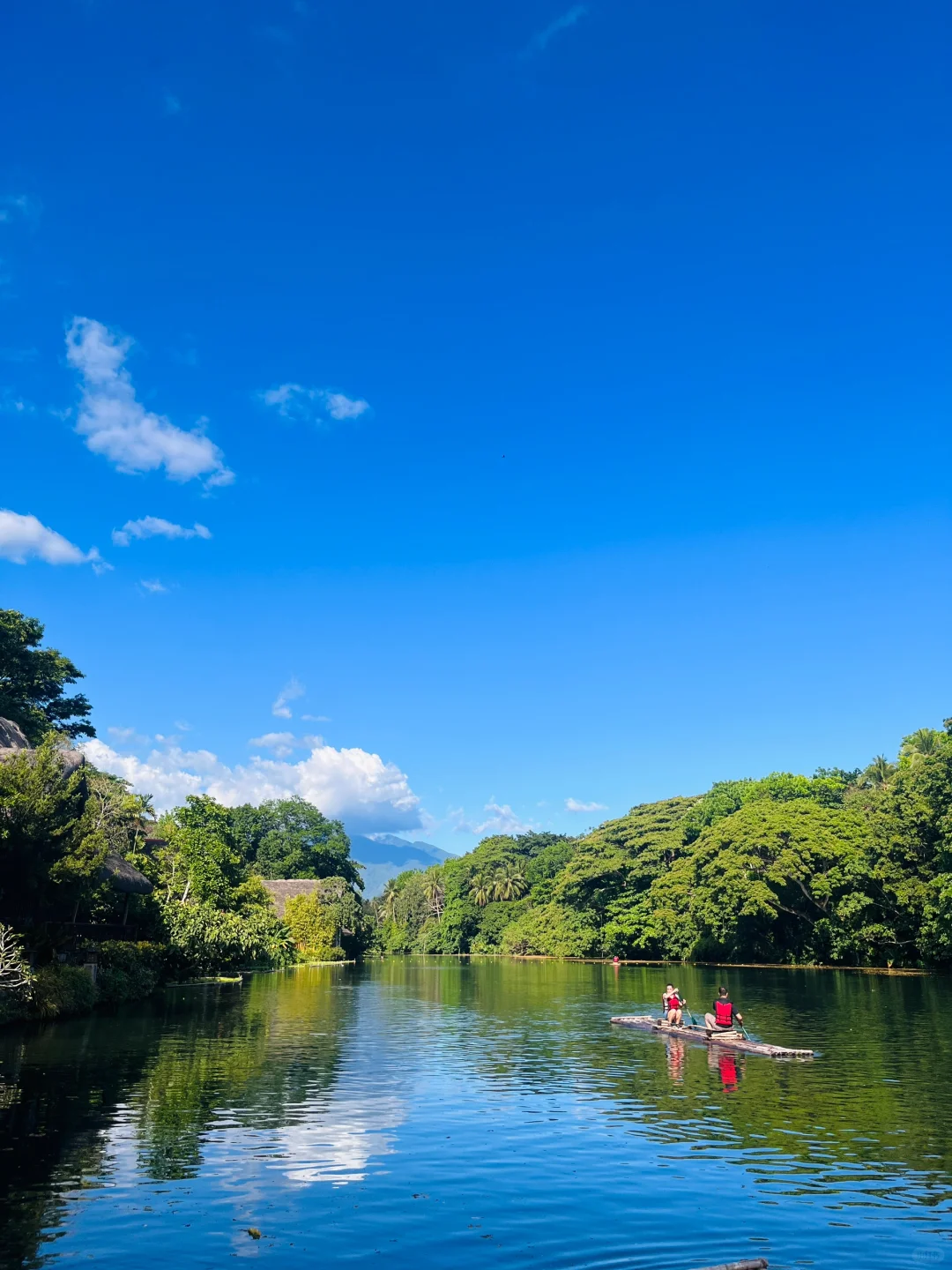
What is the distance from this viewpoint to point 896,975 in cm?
4997

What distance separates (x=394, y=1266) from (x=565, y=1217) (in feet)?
7.82

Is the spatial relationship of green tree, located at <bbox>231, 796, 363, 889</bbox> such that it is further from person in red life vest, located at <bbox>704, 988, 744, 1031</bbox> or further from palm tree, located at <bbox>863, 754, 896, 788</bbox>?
person in red life vest, located at <bbox>704, 988, 744, 1031</bbox>

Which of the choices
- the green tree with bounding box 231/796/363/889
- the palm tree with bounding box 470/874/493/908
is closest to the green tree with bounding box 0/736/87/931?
the green tree with bounding box 231/796/363/889

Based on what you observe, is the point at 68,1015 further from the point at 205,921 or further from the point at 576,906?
the point at 576,906

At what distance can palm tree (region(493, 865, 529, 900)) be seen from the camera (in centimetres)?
10788

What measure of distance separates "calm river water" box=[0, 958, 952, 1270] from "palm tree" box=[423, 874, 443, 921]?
103 metres

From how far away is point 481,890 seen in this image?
110 metres

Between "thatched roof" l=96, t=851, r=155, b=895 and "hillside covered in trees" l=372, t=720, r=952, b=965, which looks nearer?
"thatched roof" l=96, t=851, r=155, b=895

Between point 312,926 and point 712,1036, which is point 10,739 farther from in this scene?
point 312,926

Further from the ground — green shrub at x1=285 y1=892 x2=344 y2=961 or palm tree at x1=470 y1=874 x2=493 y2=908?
palm tree at x1=470 y1=874 x2=493 y2=908

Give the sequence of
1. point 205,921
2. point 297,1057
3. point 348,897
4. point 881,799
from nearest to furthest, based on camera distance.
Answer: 1. point 297,1057
2. point 205,921
3. point 881,799
4. point 348,897

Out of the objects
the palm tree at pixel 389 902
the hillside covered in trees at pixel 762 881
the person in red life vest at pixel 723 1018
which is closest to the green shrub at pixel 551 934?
the hillside covered in trees at pixel 762 881

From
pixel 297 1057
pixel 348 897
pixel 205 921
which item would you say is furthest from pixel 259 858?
pixel 297 1057

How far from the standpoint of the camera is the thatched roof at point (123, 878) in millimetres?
36656
